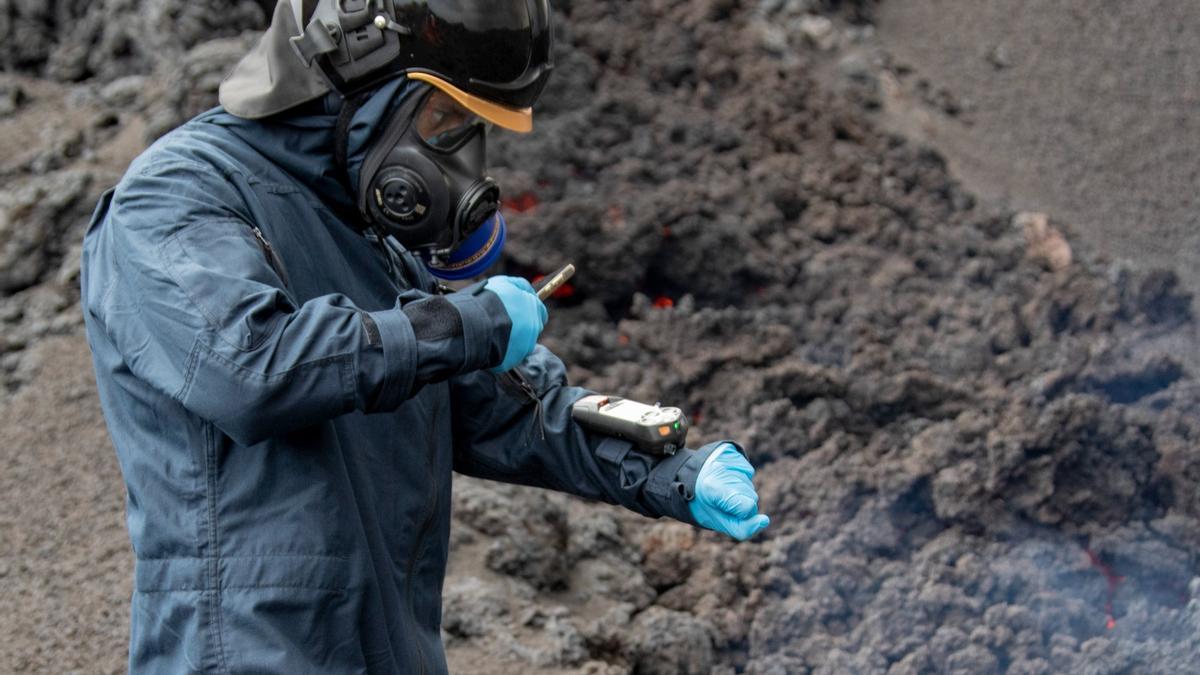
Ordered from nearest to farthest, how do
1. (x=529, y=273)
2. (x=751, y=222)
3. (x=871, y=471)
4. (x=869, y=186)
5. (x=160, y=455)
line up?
(x=160, y=455) < (x=871, y=471) < (x=529, y=273) < (x=751, y=222) < (x=869, y=186)

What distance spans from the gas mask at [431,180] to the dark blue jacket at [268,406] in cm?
10

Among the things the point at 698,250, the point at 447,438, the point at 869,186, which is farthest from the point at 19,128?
the point at 447,438

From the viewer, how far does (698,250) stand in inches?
258

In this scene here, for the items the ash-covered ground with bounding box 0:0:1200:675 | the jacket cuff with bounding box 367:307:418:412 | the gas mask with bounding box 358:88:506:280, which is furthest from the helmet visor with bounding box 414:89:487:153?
the ash-covered ground with bounding box 0:0:1200:675

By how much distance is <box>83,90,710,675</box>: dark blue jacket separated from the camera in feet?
7.45

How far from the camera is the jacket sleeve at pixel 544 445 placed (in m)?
2.83

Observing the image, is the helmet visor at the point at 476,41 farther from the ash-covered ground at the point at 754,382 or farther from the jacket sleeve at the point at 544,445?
the ash-covered ground at the point at 754,382

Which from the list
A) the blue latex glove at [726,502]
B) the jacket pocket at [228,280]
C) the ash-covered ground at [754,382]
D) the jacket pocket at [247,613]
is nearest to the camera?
the jacket pocket at [228,280]

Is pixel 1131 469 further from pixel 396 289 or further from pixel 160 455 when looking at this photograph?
pixel 160 455

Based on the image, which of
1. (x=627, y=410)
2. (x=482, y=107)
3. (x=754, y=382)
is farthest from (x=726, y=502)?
(x=754, y=382)

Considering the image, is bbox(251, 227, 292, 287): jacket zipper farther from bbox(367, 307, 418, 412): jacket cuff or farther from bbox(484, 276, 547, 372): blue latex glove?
bbox(484, 276, 547, 372): blue latex glove

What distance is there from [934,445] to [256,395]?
3377 mm

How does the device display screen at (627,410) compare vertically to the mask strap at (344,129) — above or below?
below

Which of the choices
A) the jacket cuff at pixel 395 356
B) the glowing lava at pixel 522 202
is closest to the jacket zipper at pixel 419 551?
the jacket cuff at pixel 395 356
